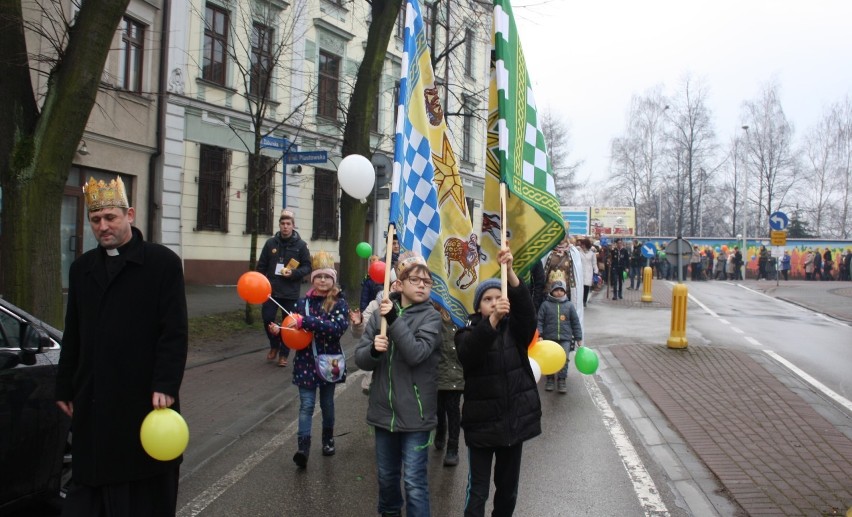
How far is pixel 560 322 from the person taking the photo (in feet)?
29.3

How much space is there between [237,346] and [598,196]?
73729mm

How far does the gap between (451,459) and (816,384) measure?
Answer: 631 cm

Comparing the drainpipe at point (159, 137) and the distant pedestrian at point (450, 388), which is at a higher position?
the drainpipe at point (159, 137)

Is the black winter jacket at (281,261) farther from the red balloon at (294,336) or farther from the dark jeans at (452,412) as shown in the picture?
the dark jeans at (452,412)

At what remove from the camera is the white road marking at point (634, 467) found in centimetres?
502

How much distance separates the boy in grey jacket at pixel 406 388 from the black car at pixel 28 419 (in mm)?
1852

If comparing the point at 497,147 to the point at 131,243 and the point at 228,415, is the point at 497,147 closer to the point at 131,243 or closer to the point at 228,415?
the point at 131,243

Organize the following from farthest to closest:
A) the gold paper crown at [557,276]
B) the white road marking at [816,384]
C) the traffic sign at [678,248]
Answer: the traffic sign at [678,248] → the gold paper crown at [557,276] → the white road marking at [816,384]

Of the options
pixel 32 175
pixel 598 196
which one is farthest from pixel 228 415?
pixel 598 196

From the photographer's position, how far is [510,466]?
4.07m

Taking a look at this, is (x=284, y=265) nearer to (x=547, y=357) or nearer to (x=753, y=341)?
(x=547, y=357)

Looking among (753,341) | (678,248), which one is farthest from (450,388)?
(753,341)

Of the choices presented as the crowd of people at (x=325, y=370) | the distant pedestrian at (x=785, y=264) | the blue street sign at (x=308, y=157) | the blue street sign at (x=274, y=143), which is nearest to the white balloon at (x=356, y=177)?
the crowd of people at (x=325, y=370)

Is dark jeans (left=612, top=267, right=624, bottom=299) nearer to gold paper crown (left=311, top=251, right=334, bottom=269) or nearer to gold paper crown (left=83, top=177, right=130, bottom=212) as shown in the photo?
gold paper crown (left=311, top=251, right=334, bottom=269)
